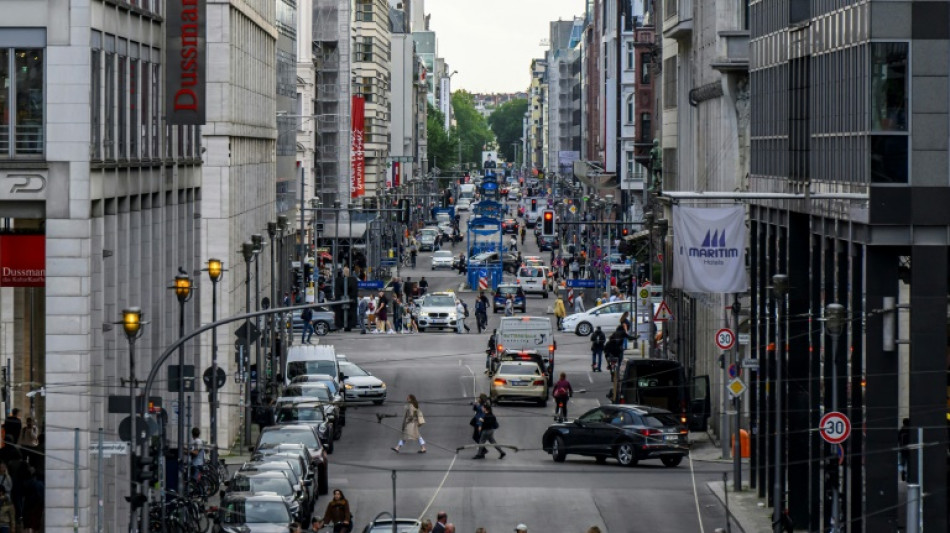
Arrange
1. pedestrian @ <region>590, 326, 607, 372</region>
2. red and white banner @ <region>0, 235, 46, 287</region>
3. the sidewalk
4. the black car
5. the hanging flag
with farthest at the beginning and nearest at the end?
pedestrian @ <region>590, 326, 607, 372</region>
the black car
the sidewalk
the hanging flag
red and white banner @ <region>0, 235, 46, 287</region>

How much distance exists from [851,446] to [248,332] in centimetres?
2067

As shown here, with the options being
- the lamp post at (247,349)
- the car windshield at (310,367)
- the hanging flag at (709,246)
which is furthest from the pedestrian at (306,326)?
the hanging flag at (709,246)

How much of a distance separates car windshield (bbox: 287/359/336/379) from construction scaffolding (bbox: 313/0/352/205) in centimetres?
7396

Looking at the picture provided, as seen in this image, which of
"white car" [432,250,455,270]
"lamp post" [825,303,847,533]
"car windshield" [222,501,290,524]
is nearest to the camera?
"lamp post" [825,303,847,533]

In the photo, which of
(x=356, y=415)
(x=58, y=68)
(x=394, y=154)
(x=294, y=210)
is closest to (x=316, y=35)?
(x=294, y=210)

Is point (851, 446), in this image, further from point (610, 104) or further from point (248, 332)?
point (610, 104)

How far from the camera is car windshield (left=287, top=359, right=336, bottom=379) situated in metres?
58.6

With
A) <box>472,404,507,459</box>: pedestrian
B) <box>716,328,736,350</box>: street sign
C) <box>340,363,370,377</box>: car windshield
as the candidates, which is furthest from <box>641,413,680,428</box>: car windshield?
<box>340,363,370,377</box>: car windshield

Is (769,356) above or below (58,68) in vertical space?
below

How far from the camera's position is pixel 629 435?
49688 millimetres

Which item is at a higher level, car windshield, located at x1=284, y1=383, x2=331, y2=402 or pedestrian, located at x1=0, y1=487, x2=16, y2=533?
car windshield, located at x1=284, y1=383, x2=331, y2=402

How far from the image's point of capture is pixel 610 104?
16088 centimetres

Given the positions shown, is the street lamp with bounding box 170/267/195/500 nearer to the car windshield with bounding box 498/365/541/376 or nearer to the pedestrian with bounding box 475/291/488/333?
the car windshield with bounding box 498/365/541/376

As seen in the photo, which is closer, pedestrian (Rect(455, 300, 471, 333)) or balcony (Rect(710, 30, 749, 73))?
balcony (Rect(710, 30, 749, 73))
